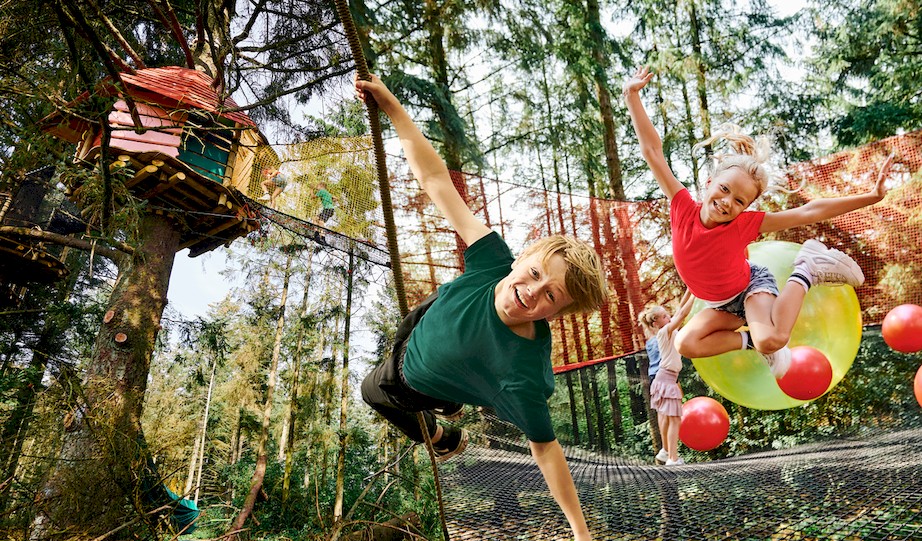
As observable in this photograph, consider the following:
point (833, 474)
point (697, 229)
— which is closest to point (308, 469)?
point (833, 474)

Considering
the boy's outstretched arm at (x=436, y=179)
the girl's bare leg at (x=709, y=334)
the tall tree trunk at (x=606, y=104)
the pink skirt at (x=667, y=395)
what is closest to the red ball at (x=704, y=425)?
the pink skirt at (x=667, y=395)

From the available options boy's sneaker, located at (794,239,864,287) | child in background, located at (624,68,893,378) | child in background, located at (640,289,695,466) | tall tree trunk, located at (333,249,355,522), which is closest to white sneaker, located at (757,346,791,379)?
boy's sneaker, located at (794,239,864,287)

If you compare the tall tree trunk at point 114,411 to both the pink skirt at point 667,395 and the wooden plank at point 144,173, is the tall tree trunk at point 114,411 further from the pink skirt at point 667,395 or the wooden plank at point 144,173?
the pink skirt at point 667,395

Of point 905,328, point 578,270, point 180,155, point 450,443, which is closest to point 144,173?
point 180,155

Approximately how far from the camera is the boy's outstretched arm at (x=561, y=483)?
1.15m

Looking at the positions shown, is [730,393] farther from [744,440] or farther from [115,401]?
[744,440]

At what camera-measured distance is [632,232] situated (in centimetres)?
452

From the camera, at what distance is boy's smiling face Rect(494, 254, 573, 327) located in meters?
1.19

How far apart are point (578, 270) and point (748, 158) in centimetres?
118

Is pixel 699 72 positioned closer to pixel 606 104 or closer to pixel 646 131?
pixel 606 104

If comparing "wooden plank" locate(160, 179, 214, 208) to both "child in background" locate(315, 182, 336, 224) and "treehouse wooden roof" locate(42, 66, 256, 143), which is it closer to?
"treehouse wooden roof" locate(42, 66, 256, 143)

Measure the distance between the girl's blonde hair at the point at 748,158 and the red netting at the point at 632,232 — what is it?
2.13 metres

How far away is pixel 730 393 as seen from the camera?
3.39 m

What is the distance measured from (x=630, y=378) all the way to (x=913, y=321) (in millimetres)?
2833
